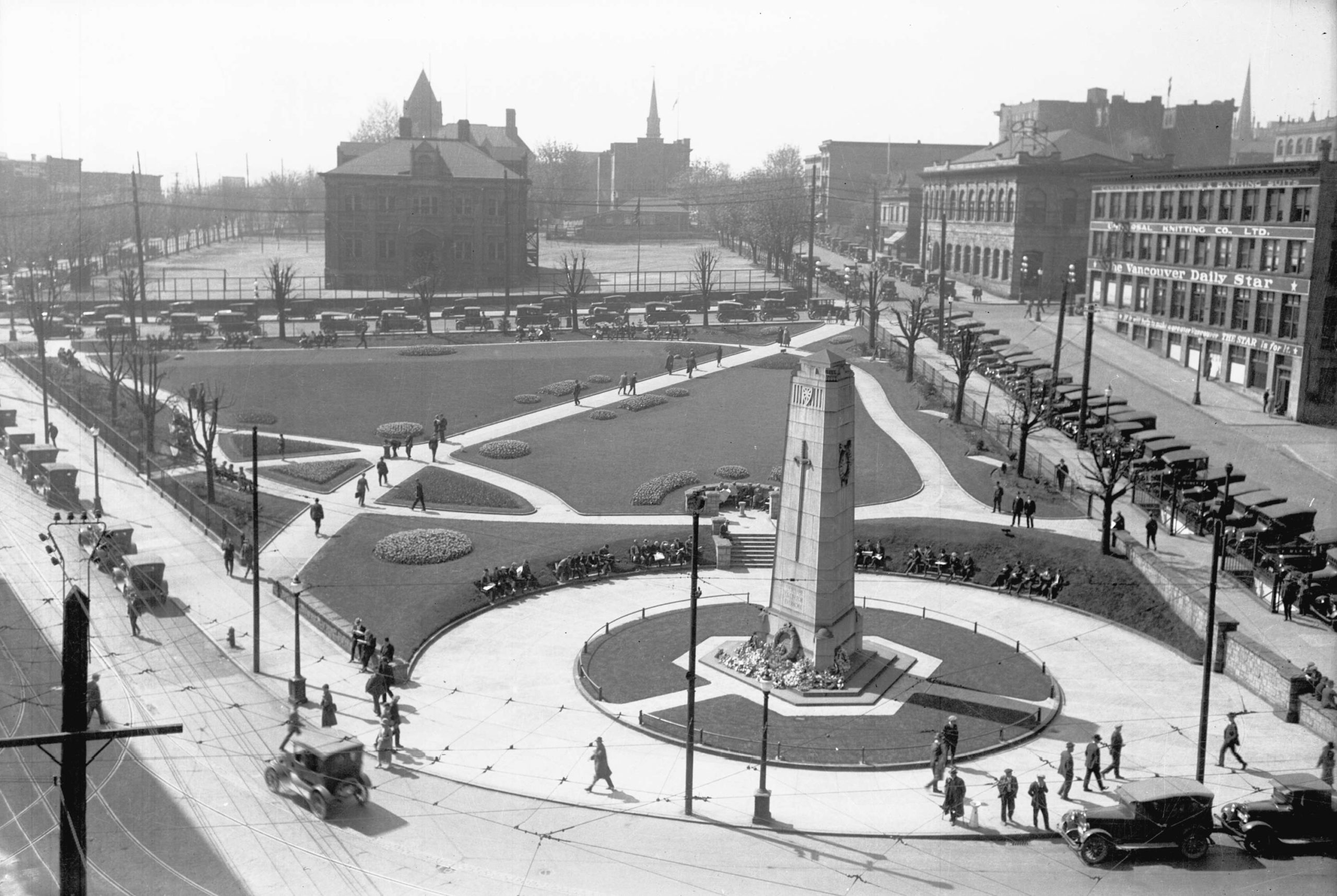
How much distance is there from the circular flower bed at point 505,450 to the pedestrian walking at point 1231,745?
111 ft

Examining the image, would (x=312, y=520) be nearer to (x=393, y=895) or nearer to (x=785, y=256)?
(x=393, y=895)

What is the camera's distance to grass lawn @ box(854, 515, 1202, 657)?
36281 millimetres

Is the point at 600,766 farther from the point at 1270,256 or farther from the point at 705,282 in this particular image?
the point at 705,282

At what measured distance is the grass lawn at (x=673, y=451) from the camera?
1950 inches

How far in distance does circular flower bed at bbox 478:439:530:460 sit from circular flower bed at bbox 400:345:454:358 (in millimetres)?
22546

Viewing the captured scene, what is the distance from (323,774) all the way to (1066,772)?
1489 cm

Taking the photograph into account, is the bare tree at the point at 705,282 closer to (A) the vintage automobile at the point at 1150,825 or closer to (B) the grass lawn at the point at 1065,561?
(B) the grass lawn at the point at 1065,561

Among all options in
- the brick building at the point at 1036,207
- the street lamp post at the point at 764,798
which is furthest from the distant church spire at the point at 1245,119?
the street lamp post at the point at 764,798

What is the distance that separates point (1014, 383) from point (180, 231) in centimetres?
14271

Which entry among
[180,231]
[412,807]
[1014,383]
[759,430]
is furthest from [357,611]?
[180,231]

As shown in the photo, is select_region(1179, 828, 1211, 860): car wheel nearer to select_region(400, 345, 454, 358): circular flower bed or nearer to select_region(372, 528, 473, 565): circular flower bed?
select_region(372, 528, 473, 565): circular flower bed

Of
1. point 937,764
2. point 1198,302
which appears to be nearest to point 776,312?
point 1198,302

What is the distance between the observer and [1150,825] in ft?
75.7

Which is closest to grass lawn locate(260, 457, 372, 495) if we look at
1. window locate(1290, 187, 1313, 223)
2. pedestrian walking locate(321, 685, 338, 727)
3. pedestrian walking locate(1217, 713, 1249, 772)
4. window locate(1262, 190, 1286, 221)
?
pedestrian walking locate(321, 685, 338, 727)
